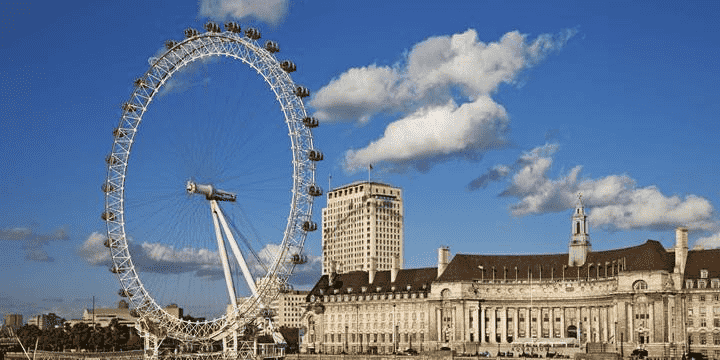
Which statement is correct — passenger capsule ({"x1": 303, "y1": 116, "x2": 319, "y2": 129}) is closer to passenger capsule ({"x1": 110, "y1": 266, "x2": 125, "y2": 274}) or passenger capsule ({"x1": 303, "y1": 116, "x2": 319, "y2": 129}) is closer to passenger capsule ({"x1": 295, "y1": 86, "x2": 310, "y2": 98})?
passenger capsule ({"x1": 295, "y1": 86, "x2": 310, "y2": 98})

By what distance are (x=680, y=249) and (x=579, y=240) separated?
20.7m

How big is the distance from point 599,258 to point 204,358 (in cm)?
6472

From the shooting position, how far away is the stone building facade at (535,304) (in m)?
131

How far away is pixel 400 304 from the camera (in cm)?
16100

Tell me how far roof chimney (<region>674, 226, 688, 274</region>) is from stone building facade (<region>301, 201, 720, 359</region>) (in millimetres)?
146

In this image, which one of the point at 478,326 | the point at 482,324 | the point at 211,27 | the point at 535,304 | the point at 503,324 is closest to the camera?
the point at 211,27

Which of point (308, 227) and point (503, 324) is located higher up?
point (308, 227)

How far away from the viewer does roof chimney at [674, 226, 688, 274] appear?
132625 millimetres

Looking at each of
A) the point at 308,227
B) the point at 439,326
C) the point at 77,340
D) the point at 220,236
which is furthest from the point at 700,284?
the point at 77,340

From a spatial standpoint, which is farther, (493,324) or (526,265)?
(526,265)

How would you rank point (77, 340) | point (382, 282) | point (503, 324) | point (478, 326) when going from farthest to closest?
point (77, 340) < point (382, 282) < point (503, 324) < point (478, 326)

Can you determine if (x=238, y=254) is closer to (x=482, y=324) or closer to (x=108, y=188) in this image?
(x=108, y=188)

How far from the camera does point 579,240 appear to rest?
15050 cm

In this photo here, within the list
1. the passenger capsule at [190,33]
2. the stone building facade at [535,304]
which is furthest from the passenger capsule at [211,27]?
the stone building facade at [535,304]
